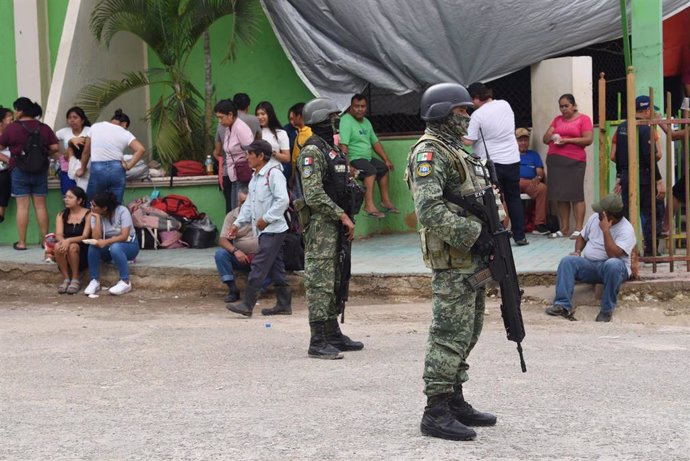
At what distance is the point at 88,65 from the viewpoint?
12992mm

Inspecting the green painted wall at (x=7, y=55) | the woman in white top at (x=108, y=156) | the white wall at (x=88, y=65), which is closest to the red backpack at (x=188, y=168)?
the woman in white top at (x=108, y=156)

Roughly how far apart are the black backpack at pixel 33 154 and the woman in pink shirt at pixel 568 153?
5.23m

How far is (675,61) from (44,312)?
7101 millimetres

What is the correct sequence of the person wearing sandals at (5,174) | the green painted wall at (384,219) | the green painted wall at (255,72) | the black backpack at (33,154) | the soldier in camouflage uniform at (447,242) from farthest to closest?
the green painted wall at (255,72)
the green painted wall at (384,219)
the person wearing sandals at (5,174)
the black backpack at (33,154)
the soldier in camouflage uniform at (447,242)

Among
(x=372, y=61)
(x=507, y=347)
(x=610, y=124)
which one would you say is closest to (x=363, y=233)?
(x=372, y=61)

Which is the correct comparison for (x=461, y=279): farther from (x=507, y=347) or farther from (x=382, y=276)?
(x=382, y=276)

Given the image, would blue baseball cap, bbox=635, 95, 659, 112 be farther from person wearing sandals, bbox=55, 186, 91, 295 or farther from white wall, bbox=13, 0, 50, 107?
white wall, bbox=13, 0, 50, 107

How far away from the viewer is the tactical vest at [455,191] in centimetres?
544

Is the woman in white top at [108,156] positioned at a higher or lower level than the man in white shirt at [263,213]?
higher

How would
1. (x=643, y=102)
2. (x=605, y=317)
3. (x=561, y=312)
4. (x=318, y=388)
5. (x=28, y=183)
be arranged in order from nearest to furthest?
(x=318, y=388) < (x=605, y=317) < (x=561, y=312) < (x=643, y=102) < (x=28, y=183)

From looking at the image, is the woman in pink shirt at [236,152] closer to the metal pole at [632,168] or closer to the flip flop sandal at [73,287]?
the flip flop sandal at [73,287]

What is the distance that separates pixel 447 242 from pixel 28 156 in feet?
24.6

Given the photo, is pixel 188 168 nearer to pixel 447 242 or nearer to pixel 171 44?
pixel 171 44

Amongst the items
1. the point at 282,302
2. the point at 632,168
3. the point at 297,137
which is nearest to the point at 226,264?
the point at 282,302
